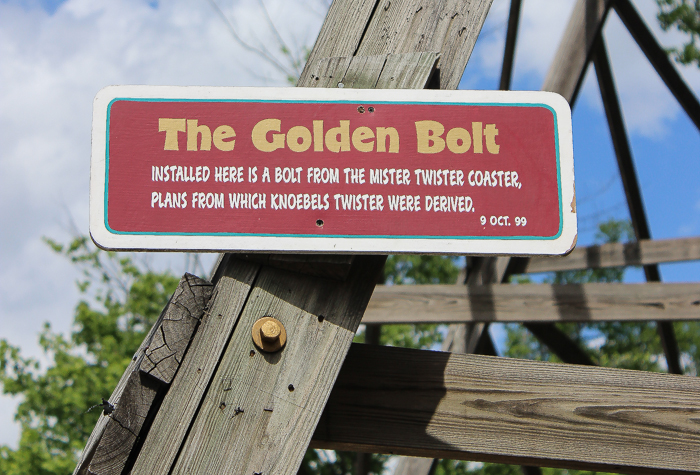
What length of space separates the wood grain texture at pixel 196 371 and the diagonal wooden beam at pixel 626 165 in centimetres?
307

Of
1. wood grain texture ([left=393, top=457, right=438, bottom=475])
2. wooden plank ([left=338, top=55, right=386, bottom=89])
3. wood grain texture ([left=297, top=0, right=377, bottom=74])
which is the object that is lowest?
wood grain texture ([left=393, top=457, right=438, bottom=475])

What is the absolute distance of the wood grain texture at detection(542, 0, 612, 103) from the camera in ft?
11.4

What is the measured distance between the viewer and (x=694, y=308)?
3668 millimetres

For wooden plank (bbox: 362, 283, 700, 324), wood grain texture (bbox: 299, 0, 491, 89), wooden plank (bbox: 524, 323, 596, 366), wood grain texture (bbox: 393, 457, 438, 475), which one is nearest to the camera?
wood grain texture (bbox: 299, 0, 491, 89)

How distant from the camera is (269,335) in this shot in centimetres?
116

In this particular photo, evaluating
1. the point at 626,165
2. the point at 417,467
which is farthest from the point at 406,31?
the point at 417,467

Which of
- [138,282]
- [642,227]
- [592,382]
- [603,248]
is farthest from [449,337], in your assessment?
[138,282]

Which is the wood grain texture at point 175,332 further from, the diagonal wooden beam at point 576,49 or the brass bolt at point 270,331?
the diagonal wooden beam at point 576,49

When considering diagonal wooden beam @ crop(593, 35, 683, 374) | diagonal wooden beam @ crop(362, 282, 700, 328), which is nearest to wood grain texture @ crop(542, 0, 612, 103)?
diagonal wooden beam @ crop(593, 35, 683, 374)

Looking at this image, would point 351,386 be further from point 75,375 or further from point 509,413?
point 75,375

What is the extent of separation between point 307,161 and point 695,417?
44.8 inches

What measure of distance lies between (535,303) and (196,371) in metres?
3.08

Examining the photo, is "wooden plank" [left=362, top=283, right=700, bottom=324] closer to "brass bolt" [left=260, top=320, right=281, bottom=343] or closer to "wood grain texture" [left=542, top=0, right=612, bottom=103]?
"wood grain texture" [left=542, top=0, right=612, bottom=103]

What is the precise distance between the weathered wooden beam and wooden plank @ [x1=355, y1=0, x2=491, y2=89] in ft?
8.26
